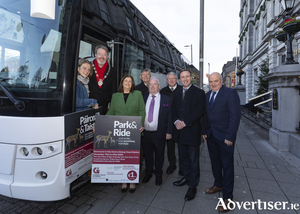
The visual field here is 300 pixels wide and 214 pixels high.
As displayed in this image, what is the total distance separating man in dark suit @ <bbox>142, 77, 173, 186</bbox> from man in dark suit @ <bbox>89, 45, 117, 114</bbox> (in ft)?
2.48

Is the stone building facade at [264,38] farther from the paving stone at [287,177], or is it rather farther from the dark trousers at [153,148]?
the dark trousers at [153,148]

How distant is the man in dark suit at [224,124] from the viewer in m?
2.63

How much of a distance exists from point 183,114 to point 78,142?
5.65 ft

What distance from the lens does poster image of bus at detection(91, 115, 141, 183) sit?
289cm

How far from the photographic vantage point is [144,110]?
3.31m

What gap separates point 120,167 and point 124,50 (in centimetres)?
227

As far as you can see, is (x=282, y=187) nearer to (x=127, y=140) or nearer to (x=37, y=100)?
(x=127, y=140)

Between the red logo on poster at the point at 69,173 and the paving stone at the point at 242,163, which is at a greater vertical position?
the red logo on poster at the point at 69,173

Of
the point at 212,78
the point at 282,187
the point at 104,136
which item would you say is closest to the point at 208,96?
the point at 212,78

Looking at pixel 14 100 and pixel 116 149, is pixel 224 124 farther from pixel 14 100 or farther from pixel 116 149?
pixel 14 100

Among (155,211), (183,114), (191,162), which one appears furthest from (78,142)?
(191,162)

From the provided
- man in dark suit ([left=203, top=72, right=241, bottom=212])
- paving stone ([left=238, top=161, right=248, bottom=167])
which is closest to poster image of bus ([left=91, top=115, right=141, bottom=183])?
man in dark suit ([left=203, top=72, right=241, bottom=212])

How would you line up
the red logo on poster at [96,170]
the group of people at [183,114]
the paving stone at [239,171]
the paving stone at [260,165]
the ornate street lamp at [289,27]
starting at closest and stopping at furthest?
1. the group of people at [183,114]
2. the red logo on poster at [96,170]
3. the paving stone at [239,171]
4. the paving stone at [260,165]
5. the ornate street lamp at [289,27]

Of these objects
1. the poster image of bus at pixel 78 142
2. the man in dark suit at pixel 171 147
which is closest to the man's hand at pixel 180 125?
the man in dark suit at pixel 171 147
